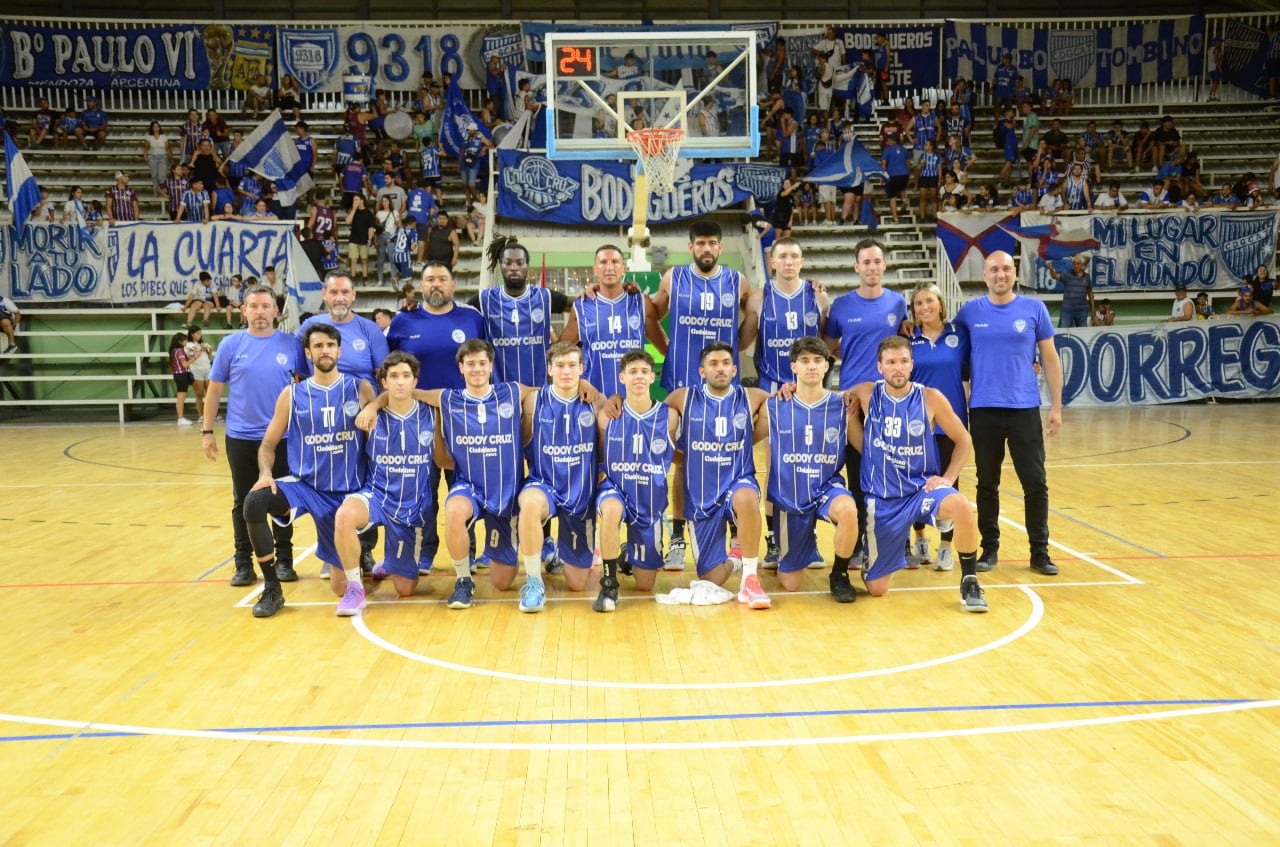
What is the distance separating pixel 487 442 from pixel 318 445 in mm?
1005

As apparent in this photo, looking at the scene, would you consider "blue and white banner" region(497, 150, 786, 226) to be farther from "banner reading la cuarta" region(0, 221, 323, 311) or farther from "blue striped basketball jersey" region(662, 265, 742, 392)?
"blue striped basketball jersey" region(662, 265, 742, 392)

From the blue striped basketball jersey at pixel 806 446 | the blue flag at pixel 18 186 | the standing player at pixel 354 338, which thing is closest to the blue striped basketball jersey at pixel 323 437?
the standing player at pixel 354 338

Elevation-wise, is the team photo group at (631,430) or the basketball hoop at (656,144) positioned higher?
the basketball hoop at (656,144)

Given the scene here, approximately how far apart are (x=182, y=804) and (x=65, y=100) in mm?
24233

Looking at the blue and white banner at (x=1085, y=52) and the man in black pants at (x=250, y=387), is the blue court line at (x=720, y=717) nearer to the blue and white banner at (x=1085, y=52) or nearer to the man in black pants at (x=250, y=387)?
the man in black pants at (x=250, y=387)

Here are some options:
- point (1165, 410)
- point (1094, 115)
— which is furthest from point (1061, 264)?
point (1094, 115)

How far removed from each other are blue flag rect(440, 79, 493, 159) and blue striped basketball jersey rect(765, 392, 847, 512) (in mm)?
15876

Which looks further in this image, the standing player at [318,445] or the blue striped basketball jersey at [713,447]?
the blue striped basketball jersey at [713,447]

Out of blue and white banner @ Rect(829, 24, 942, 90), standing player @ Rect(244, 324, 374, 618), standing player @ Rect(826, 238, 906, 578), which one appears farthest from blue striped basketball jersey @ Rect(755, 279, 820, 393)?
blue and white banner @ Rect(829, 24, 942, 90)

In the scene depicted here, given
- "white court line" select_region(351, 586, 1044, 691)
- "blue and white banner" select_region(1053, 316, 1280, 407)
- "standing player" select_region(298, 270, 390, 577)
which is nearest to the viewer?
"white court line" select_region(351, 586, 1044, 691)

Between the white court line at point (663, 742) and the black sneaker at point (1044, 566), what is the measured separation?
2.45m

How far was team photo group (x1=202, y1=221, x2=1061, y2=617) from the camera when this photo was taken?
6.59 m

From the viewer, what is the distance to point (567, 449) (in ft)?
22.2

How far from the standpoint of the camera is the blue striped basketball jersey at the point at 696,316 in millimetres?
7383
